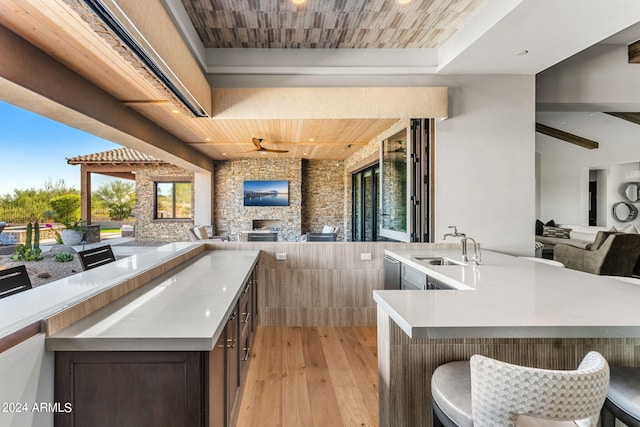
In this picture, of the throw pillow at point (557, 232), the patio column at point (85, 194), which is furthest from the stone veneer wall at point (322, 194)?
the patio column at point (85, 194)

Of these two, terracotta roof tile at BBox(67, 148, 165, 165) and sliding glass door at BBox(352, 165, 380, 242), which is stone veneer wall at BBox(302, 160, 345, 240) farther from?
terracotta roof tile at BBox(67, 148, 165, 165)

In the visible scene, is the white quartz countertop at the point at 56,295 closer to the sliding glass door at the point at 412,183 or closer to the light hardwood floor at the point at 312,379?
the light hardwood floor at the point at 312,379

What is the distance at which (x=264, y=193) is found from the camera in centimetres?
921

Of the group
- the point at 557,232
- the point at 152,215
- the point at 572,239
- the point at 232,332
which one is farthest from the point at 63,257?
the point at 557,232

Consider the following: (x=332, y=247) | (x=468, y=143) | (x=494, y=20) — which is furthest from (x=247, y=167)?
(x=494, y=20)

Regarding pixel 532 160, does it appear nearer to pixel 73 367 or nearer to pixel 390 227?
pixel 390 227

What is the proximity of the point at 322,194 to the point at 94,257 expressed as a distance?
7518mm

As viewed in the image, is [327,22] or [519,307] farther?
[327,22]

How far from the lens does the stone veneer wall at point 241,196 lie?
9.22 m

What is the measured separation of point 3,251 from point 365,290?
3243 millimetres

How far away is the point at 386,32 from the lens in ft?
10.3

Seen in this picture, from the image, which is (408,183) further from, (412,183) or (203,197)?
(203,197)

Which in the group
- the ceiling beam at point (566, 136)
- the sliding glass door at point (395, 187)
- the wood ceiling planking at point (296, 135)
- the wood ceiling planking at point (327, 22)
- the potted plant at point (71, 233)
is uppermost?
the ceiling beam at point (566, 136)

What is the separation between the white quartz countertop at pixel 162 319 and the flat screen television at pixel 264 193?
279 inches
